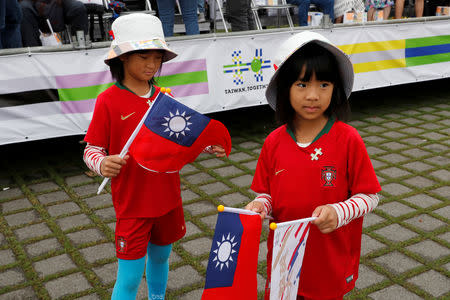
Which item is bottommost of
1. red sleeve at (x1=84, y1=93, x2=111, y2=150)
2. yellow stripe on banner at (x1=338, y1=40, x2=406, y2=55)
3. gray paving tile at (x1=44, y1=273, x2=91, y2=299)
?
gray paving tile at (x1=44, y1=273, x2=91, y2=299)

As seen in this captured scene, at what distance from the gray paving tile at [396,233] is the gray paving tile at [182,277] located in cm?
162

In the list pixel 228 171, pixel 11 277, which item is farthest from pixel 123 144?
pixel 228 171

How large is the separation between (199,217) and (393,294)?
1.81m

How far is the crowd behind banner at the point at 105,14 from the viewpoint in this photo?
599cm

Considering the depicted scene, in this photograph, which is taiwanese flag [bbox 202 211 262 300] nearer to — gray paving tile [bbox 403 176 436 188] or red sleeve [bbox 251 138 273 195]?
red sleeve [bbox 251 138 273 195]

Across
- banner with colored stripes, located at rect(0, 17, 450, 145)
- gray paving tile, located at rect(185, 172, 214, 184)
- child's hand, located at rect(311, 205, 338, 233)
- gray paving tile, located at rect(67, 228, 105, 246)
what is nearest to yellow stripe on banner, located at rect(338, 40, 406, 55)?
banner with colored stripes, located at rect(0, 17, 450, 145)

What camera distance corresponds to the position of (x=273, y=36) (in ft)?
20.9

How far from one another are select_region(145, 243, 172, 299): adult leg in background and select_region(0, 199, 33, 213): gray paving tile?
93.3 inches

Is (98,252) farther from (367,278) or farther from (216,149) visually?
(367,278)

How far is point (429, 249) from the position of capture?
3.72 metres

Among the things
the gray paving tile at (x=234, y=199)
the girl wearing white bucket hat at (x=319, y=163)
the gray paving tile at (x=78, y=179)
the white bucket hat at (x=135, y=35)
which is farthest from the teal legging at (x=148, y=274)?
the gray paving tile at (x=78, y=179)

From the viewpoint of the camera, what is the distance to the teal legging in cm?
251

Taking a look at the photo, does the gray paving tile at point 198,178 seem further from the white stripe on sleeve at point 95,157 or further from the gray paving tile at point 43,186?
the white stripe on sleeve at point 95,157

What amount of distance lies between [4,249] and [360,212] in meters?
3.09
